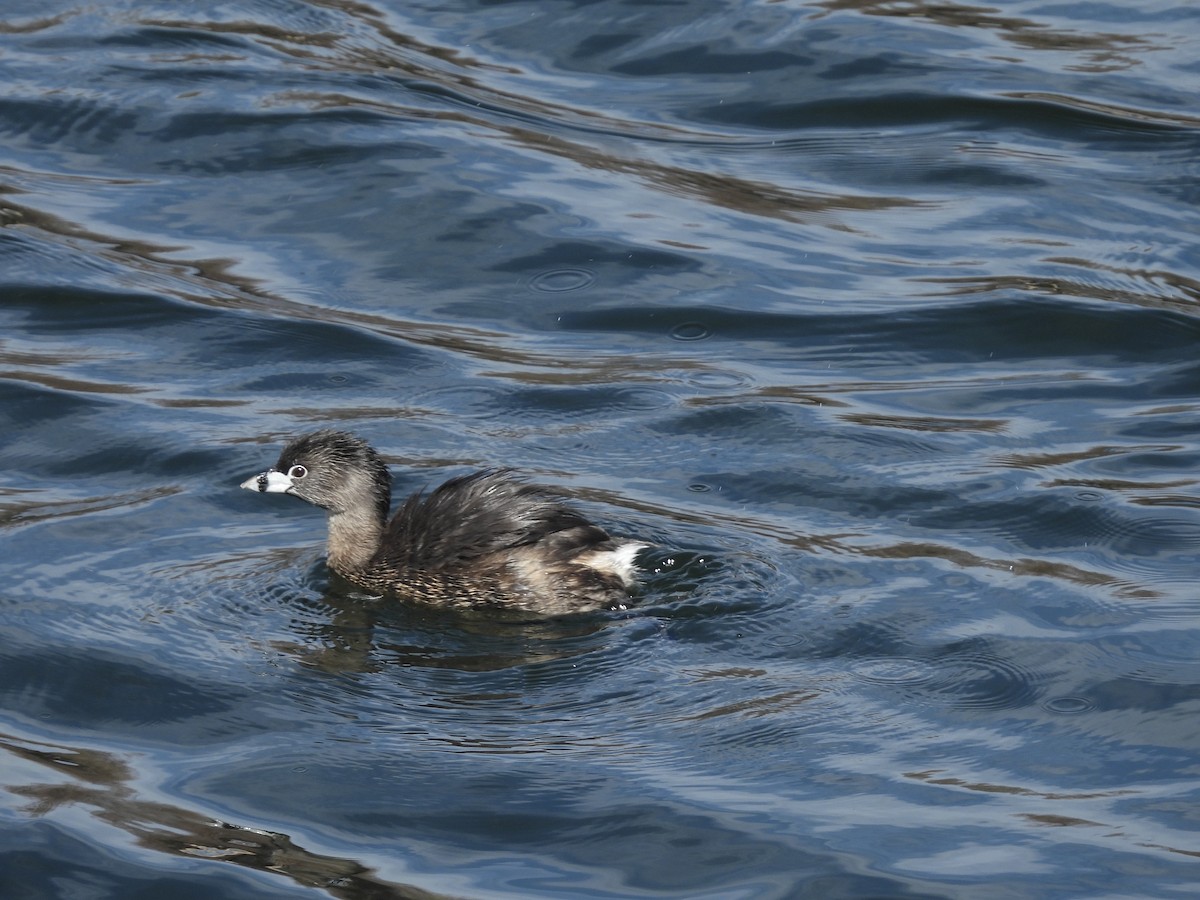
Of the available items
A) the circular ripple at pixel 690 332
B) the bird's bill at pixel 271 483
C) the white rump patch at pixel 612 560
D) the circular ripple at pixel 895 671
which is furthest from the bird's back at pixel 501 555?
the circular ripple at pixel 690 332

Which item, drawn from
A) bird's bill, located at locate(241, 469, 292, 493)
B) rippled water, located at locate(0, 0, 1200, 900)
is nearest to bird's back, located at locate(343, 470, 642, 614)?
rippled water, located at locate(0, 0, 1200, 900)

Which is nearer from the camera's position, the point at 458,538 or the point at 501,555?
the point at 501,555

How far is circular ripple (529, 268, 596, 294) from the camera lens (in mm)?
11492

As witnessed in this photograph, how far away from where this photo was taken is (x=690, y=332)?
35.8ft

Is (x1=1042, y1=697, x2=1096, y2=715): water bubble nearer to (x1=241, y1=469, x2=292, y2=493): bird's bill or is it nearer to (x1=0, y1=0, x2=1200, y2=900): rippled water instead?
(x1=0, y1=0, x2=1200, y2=900): rippled water

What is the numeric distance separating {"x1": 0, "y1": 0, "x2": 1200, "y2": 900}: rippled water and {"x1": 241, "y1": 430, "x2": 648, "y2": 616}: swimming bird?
6.8 inches

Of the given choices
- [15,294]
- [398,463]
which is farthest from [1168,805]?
[15,294]

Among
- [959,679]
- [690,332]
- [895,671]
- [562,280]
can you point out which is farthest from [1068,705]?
[562,280]

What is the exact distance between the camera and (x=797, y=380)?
10180 millimetres

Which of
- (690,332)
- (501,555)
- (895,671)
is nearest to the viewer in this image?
(895,671)

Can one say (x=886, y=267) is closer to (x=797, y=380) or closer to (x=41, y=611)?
(x=797, y=380)

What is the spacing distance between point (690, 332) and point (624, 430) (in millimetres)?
1556

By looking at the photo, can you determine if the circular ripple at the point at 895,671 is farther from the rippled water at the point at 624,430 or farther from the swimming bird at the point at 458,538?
the swimming bird at the point at 458,538

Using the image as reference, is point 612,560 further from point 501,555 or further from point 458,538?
point 458,538
